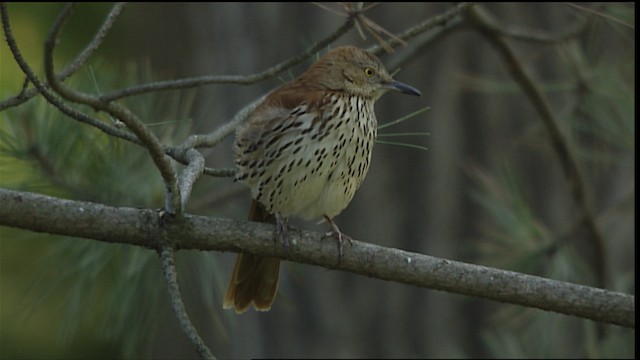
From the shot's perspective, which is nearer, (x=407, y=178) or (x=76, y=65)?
(x=76, y=65)

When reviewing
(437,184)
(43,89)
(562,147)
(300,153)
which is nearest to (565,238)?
(562,147)

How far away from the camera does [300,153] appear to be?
138 inches

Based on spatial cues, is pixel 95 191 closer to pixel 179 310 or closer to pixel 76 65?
pixel 76 65

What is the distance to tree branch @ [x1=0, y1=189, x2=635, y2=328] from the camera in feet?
9.16

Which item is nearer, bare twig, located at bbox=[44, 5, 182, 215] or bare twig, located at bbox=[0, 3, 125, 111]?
bare twig, located at bbox=[44, 5, 182, 215]

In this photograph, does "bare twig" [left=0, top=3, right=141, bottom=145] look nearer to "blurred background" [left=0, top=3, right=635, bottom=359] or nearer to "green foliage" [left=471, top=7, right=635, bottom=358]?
"blurred background" [left=0, top=3, right=635, bottom=359]

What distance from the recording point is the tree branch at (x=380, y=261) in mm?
2791

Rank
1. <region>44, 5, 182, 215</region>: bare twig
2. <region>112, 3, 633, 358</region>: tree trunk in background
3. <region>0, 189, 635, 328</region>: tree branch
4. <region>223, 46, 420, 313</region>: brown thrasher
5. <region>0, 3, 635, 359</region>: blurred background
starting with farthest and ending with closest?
<region>112, 3, 633, 358</region>: tree trunk in background → <region>0, 3, 635, 359</region>: blurred background → <region>223, 46, 420, 313</region>: brown thrasher → <region>0, 189, 635, 328</region>: tree branch → <region>44, 5, 182, 215</region>: bare twig

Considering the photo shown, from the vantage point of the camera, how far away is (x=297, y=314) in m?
5.70

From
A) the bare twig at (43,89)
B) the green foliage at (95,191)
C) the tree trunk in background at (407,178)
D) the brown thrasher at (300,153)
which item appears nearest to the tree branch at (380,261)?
the bare twig at (43,89)

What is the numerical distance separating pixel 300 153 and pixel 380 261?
64cm

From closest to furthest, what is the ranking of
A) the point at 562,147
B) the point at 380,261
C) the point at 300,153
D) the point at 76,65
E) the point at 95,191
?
the point at 76,65 → the point at 380,261 → the point at 300,153 → the point at 95,191 → the point at 562,147

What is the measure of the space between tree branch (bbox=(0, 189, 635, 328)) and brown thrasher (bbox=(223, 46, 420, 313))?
447 millimetres

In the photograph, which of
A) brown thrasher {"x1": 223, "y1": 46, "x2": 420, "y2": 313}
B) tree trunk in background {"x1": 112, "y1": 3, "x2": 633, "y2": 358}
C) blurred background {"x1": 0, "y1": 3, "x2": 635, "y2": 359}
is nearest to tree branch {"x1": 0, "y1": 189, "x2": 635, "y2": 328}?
brown thrasher {"x1": 223, "y1": 46, "x2": 420, "y2": 313}
